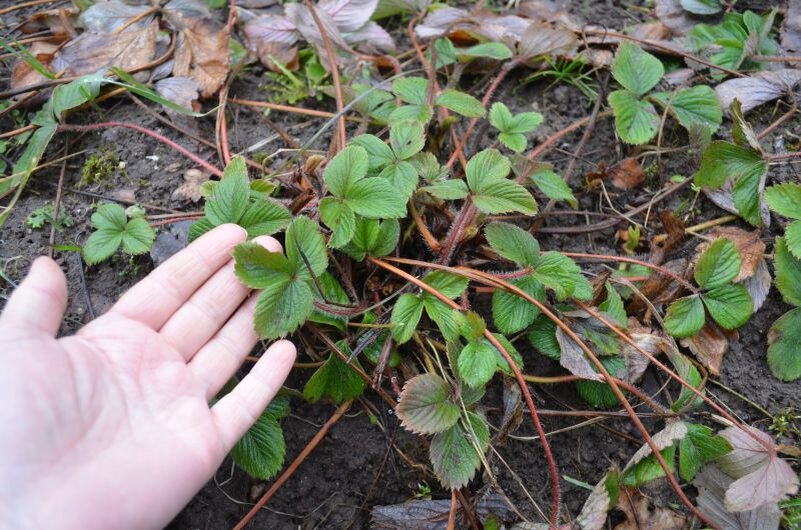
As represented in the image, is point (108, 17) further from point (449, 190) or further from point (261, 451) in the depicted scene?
point (261, 451)

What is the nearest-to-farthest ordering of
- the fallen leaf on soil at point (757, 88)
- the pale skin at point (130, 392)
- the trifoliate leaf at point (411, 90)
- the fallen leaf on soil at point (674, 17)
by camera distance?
the pale skin at point (130, 392)
the trifoliate leaf at point (411, 90)
the fallen leaf on soil at point (757, 88)
the fallen leaf on soil at point (674, 17)

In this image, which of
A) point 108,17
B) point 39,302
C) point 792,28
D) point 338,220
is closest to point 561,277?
point 338,220

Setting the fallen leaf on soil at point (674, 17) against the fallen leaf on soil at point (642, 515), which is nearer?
the fallen leaf on soil at point (642, 515)

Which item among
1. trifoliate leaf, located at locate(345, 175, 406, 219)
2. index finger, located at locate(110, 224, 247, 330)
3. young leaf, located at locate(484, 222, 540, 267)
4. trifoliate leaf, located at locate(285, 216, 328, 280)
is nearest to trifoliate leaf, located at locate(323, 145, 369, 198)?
trifoliate leaf, located at locate(345, 175, 406, 219)

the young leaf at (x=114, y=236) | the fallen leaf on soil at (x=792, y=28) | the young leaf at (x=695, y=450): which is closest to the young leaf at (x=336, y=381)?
the young leaf at (x=114, y=236)

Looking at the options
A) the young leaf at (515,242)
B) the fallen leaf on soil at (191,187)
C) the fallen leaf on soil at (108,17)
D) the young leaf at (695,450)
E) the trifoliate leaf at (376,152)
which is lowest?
the young leaf at (695,450)

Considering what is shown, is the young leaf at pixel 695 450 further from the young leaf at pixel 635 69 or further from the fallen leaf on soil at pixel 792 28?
the fallen leaf on soil at pixel 792 28

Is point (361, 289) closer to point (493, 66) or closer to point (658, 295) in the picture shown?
point (658, 295)

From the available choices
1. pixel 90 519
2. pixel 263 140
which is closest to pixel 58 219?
pixel 263 140
